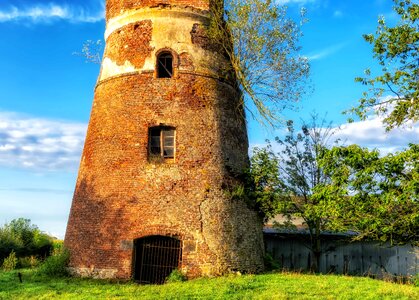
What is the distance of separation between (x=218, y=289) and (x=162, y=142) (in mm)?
5012

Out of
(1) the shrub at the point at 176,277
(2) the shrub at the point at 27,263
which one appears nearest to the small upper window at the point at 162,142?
(1) the shrub at the point at 176,277

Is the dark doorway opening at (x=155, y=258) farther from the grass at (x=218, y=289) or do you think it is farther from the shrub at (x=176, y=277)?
the grass at (x=218, y=289)

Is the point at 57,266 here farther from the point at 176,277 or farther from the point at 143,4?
the point at 143,4

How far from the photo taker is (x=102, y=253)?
12.6m

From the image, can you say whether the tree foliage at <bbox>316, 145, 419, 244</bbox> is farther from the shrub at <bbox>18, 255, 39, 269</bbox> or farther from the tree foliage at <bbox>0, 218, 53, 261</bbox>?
the tree foliage at <bbox>0, 218, 53, 261</bbox>

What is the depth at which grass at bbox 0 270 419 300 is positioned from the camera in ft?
A: 33.1

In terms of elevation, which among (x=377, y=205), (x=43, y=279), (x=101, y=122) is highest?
(x=101, y=122)

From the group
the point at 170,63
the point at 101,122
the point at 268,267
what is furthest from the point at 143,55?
the point at 268,267

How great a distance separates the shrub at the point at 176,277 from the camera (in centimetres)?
1190

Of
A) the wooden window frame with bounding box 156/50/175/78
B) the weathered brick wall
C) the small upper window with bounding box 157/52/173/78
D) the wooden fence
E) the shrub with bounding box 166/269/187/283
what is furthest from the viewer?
the wooden fence

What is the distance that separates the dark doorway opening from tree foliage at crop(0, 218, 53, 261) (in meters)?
10.3

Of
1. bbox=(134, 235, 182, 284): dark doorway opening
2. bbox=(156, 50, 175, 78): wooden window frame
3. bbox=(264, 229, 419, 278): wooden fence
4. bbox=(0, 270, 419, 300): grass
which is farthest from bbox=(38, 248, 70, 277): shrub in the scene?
bbox=(264, 229, 419, 278): wooden fence

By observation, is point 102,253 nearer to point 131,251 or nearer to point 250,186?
point 131,251

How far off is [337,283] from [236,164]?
187 inches
